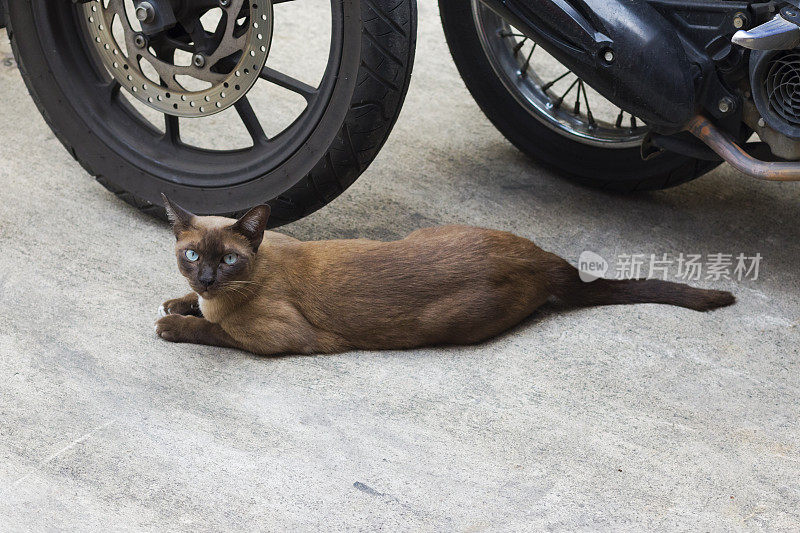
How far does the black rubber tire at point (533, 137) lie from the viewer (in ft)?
11.3

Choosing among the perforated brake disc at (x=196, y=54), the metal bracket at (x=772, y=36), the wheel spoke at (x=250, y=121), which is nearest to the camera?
the metal bracket at (x=772, y=36)

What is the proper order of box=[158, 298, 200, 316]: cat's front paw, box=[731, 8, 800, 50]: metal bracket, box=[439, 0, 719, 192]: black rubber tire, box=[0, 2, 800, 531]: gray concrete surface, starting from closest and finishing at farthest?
box=[0, 2, 800, 531]: gray concrete surface < box=[731, 8, 800, 50]: metal bracket < box=[158, 298, 200, 316]: cat's front paw < box=[439, 0, 719, 192]: black rubber tire

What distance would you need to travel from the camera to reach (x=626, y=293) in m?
2.87

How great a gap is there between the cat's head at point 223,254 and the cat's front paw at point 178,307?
0.22 metres

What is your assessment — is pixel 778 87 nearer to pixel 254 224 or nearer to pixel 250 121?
pixel 254 224

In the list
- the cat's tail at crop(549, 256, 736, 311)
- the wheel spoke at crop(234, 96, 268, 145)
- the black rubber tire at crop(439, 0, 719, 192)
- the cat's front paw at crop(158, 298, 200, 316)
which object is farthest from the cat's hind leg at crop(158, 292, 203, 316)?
the black rubber tire at crop(439, 0, 719, 192)

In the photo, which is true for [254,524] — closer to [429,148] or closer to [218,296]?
[218,296]

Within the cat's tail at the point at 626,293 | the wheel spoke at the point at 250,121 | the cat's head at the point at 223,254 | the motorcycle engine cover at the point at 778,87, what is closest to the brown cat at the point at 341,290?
the cat's head at the point at 223,254

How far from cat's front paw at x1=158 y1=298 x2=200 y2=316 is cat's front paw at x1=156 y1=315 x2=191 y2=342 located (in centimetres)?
8

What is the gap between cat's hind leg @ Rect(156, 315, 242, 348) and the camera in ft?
8.87

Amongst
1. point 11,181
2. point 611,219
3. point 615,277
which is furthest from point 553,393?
point 11,181

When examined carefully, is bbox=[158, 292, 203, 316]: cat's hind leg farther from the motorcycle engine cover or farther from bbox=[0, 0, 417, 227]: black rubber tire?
the motorcycle engine cover

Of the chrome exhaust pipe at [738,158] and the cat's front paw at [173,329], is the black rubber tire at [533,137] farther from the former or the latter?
the cat's front paw at [173,329]

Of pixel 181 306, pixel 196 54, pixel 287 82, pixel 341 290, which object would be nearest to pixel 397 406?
pixel 341 290
